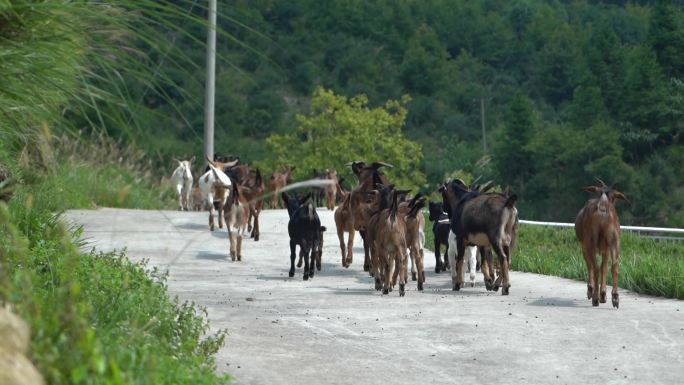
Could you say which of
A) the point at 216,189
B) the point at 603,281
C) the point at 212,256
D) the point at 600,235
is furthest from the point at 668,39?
the point at 603,281

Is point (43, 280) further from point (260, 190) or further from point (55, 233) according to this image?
point (260, 190)

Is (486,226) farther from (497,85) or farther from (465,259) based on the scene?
(497,85)

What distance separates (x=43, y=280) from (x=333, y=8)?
109302mm

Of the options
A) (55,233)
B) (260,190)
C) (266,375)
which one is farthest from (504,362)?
(260,190)

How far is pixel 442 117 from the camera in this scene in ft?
365

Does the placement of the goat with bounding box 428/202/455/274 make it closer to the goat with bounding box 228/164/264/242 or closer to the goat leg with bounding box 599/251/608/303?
the goat with bounding box 228/164/264/242

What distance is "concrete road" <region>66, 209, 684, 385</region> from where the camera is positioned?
11633 mm

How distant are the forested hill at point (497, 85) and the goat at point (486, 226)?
145 feet

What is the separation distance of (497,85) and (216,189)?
3611 inches

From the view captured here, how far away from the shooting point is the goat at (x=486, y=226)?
18.8 m

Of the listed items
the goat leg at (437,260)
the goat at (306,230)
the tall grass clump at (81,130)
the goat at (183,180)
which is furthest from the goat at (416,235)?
the goat at (183,180)

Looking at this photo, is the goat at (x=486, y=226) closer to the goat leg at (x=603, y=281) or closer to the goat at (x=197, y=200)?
the goat leg at (x=603, y=281)

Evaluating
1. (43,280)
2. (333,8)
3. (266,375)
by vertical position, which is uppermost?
(333,8)

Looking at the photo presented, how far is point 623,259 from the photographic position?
21.6m
